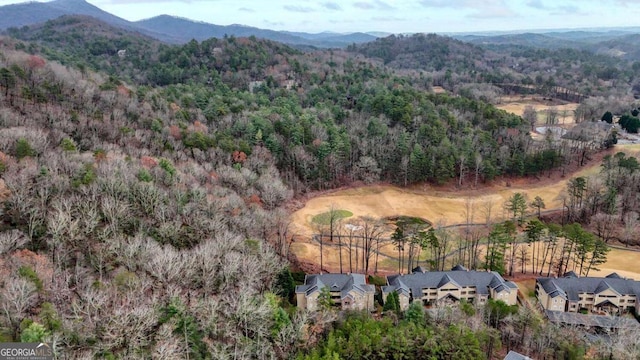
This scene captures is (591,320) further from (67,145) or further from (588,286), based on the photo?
(67,145)

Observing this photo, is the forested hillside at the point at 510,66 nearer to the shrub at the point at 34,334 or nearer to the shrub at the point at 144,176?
the shrub at the point at 144,176

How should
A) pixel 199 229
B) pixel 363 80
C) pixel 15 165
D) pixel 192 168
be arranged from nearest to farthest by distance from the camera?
pixel 15 165, pixel 199 229, pixel 192 168, pixel 363 80

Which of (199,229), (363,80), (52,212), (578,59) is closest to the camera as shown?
(52,212)

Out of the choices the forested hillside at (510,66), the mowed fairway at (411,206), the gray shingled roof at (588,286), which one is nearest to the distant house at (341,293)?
the mowed fairway at (411,206)

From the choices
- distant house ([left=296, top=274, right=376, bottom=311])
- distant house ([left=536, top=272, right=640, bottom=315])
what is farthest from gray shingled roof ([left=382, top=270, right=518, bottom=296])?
distant house ([left=536, top=272, right=640, bottom=315])

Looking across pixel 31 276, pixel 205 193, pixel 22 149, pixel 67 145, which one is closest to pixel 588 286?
pixel 205 193

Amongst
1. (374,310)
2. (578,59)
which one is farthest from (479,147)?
(578,59)

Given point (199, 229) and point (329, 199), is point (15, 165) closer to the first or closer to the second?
point (199, 229)
